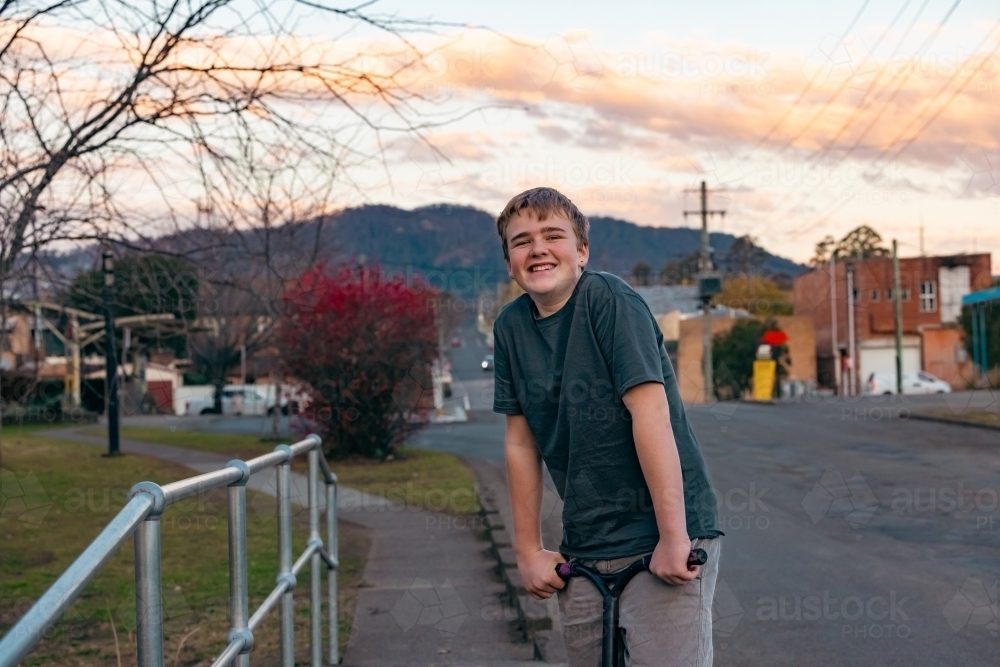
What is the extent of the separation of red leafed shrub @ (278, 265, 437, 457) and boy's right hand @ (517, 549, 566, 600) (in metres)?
14.7

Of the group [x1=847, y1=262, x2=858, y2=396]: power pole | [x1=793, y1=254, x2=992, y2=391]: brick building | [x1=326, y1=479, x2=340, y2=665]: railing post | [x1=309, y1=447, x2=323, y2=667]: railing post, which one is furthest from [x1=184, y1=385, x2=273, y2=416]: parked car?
[x1=309, y1=447, x2=323, y2=667]: railing post

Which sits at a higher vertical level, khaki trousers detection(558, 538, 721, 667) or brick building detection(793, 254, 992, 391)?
brick building detection(793, 254, 992, 391)

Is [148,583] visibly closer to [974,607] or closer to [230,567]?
[230,567]

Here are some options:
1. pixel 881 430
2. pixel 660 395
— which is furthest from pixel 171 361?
pixel 660 395

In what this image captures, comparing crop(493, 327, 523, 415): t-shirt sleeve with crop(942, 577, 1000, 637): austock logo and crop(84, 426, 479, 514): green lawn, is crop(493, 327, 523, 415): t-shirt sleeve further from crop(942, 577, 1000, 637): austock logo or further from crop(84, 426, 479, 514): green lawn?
crop(84, 426, 479, 514): green lawn

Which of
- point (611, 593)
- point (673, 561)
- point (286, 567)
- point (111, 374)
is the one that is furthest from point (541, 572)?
point (111, 374)

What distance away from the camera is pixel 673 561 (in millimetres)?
2809

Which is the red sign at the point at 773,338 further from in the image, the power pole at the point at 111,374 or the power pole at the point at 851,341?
Result: the power pole at the point at 111,374

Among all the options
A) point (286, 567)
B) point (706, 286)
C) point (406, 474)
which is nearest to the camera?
point (286, 567)

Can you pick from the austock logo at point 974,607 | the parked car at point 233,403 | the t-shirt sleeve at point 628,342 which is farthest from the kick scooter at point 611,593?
the parked car at point 233,403

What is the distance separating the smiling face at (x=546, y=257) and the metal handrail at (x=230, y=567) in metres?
1.05

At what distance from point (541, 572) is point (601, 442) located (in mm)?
412

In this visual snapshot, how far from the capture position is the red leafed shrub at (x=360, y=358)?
18.0m

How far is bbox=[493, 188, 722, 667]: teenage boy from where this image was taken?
2861 millimetres
